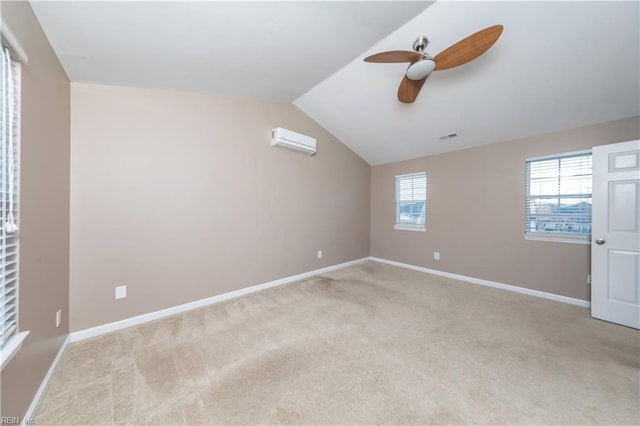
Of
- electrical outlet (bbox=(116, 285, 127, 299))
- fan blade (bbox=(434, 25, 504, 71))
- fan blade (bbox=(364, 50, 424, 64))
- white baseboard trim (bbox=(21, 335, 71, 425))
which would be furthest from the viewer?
electrical outlet (bbox=(116, 285, 127, 299))

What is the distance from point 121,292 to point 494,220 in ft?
16.1

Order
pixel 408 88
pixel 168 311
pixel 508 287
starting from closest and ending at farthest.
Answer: pixel 408 88 → pixel 168 311 → pixel 508 287

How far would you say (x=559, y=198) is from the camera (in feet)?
10.0

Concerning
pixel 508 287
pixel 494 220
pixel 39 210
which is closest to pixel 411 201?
pixel 494 220

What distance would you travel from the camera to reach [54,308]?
1756 millimetres

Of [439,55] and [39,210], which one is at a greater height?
[439,55]

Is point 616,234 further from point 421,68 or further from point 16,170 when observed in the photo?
point 16,170

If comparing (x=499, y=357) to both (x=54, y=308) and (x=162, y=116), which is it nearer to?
(x=54, y=308)

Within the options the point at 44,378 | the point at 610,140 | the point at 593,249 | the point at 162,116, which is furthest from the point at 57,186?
the point at 610,140

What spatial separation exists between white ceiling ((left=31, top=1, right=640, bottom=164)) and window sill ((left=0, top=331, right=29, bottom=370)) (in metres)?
1.97

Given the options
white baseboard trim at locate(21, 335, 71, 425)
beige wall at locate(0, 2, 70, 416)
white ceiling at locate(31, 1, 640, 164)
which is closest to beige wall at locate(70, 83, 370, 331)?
beige wall at locate(0, 2, 70, 416)

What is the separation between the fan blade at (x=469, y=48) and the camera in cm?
156

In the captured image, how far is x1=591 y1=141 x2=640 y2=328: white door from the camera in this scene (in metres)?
2.33

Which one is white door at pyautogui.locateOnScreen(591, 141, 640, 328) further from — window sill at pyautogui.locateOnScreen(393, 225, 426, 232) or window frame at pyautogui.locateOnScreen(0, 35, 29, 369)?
window frame at pyautogui.locateOnScreen(0, 35, 29, 369)
